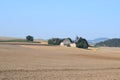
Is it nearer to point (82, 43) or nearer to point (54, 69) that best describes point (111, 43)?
point (82, 43)

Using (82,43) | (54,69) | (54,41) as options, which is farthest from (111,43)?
(54,69)

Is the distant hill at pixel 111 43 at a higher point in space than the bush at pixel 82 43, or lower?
higher

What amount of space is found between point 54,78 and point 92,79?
78.9 inches

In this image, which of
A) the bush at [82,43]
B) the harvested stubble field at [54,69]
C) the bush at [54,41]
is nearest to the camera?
the harvested stubble field at [54,69]

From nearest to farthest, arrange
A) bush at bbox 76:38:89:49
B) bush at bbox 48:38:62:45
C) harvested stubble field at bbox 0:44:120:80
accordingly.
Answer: harvested stubble field at bbox 0:44:120:80 → bush at bbox 76:38:89:49 → bush at bbox 48:38:62:45

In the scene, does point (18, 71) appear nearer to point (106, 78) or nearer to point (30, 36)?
point (106, 78)

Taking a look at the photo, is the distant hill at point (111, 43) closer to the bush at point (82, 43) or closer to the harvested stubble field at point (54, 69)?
the bush at point (82, 43)

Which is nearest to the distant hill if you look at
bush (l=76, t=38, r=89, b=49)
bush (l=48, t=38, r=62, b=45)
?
bush (l=48, t=38, r=62, b=45)

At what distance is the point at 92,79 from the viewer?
18.4 m

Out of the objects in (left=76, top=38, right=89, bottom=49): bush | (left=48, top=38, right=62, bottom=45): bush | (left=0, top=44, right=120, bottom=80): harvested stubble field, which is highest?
(left=48, top=38, right=62, bottom=45): bush

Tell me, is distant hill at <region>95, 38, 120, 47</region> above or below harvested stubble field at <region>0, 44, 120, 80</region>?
above

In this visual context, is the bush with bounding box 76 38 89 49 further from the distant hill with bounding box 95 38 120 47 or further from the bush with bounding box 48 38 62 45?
the distant hill with bounding box 95 38 120 47

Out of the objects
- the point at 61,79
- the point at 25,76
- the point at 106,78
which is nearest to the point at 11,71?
the point at 25,76

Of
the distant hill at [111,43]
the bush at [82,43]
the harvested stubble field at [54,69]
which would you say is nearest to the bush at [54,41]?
the bush at [82,43]
